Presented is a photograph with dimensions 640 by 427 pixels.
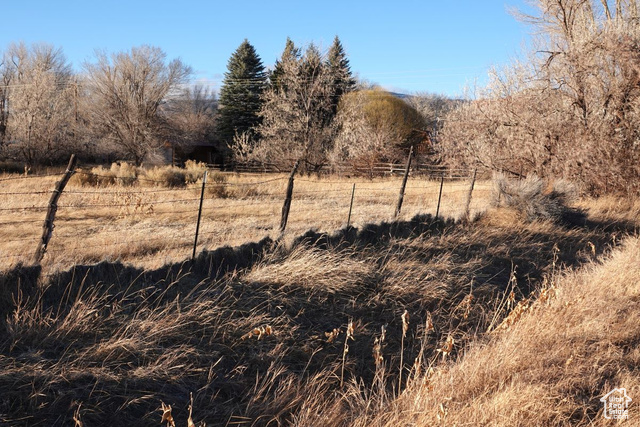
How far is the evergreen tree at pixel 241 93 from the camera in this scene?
4050cm

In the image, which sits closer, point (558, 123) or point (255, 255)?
point (255, 255)

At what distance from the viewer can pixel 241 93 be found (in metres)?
40.8

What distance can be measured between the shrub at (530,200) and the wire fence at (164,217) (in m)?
0.57

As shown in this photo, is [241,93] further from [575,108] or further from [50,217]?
[50,217]

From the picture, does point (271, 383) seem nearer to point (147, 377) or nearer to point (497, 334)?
point (147, 377)

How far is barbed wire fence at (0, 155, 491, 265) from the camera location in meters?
8.27

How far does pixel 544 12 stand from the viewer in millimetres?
19047

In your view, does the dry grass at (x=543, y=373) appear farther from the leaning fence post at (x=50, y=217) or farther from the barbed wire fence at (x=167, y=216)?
the leaning fence post at (x=50, y=217)

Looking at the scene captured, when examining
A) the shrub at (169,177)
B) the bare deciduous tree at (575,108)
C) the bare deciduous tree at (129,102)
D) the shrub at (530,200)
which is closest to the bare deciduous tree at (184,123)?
the bare deciduous tree at (129,102)

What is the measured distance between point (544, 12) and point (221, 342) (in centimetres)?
1867

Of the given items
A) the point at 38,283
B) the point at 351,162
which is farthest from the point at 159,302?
the point at 351,162

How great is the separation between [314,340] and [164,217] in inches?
328

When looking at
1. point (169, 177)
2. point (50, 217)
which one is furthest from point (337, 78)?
point (50, 217)

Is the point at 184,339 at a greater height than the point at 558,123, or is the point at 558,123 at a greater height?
the point at 558,123
